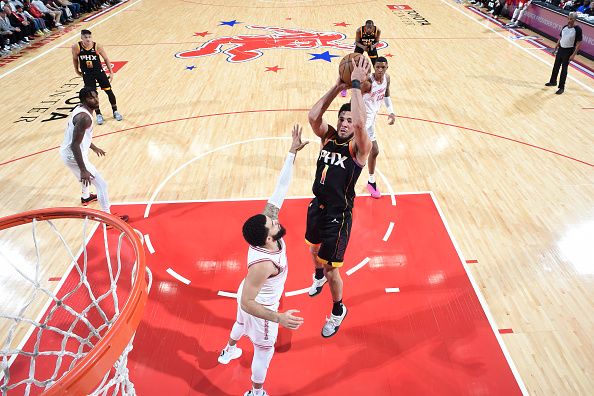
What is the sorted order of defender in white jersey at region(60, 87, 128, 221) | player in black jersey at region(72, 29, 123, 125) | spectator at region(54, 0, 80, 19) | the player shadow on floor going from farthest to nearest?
1. spectator at region(54, 0, 80, 19)
2. player in black jersey at region(72, 29, 123, 125)
3. defender in white jersey at region(60, 87, 128, 221)
4. the player shadow on floor

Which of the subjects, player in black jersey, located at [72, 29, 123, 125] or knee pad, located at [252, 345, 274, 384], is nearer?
knee pad, located at [252, 345, 274, 384]

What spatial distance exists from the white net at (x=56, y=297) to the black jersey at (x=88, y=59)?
364 cm

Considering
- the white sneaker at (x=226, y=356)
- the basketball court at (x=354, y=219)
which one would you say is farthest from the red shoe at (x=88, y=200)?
the white sneaker at (x=226, y=356)

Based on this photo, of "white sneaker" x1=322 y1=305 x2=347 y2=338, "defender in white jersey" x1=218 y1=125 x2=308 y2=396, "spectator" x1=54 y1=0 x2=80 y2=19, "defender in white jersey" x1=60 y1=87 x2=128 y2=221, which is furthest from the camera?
"spectator" x1=54 y1=0 x2=80 y2=19

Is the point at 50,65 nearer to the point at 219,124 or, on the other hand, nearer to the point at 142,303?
the point at 219,124

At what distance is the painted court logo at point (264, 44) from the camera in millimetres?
12352

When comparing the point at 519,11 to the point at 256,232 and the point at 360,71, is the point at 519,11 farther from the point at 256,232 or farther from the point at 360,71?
the point at 256,232

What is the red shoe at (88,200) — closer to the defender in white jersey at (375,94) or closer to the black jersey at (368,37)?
the defender in white jersey at (375,94)

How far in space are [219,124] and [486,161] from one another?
508cm

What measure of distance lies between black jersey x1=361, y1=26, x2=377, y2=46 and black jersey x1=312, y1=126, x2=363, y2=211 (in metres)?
5.33

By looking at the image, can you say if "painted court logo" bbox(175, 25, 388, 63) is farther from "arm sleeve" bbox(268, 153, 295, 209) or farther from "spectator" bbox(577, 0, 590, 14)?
"arm sleeve" bbox(268, 153, 295, 209)

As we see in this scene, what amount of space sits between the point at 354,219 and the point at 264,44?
9.26m

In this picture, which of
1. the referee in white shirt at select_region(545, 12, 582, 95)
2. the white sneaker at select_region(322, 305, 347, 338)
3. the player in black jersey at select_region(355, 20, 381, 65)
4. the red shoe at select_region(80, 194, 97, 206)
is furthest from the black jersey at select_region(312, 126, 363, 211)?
the referee in white shirt at select_region(545, 12, 582, 95)

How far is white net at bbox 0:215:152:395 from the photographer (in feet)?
11.9
